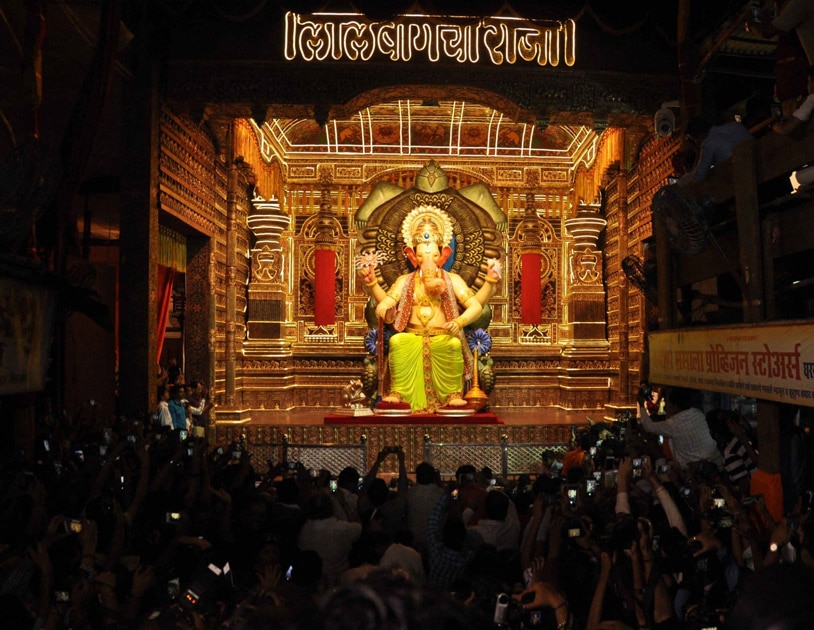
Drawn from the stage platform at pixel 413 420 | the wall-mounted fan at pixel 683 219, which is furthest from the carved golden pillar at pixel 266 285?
the wall-mounted fan at pixel 683 219

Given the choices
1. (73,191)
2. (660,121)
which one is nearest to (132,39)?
(73,191)

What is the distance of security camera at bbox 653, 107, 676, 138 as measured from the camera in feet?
32.3

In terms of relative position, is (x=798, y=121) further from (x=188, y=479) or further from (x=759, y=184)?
(x=188, y=479)

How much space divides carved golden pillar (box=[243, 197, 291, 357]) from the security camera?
23.4 feet

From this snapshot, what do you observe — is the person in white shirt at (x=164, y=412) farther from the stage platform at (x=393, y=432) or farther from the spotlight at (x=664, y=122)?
the spotlight at (x=664, y=122)

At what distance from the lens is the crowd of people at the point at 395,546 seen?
3141 millimetres

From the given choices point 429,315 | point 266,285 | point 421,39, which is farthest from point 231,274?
point 421,39

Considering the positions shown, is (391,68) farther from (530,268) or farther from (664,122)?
(530,268)

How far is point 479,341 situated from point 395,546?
10085 mm

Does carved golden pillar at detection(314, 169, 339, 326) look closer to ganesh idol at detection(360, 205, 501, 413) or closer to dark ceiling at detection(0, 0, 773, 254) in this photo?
ganesh idol at detection(360, 205, 501, 413)

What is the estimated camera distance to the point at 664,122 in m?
9.86

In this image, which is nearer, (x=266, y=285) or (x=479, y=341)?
(x=479, y=341)

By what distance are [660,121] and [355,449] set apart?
16.7 ft

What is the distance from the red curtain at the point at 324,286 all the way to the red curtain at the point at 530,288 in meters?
3.39
